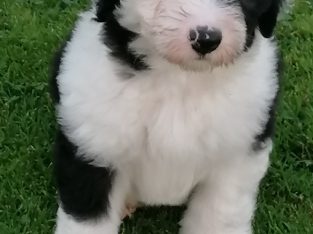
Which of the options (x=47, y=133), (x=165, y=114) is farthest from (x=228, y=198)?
(x=47, y=133)

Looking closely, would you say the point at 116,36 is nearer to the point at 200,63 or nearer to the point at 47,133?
the point at 200,63

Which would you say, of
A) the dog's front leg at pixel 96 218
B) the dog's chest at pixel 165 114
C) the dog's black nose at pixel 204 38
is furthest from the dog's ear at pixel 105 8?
the dog's front leg at pixel 96 218

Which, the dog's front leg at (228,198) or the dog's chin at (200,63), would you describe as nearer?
the dog's chin at (200,63)

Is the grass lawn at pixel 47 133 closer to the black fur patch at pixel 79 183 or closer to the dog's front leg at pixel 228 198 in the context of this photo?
the dog's front leg at pixel 228 198

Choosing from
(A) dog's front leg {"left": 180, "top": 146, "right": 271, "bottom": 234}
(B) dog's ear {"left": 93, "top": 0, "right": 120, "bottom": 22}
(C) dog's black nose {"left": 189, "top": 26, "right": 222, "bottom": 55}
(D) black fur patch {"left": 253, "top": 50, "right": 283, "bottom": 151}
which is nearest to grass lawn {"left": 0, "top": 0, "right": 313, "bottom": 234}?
(A) dog's front leg {"left": 180, "top": 146, "right": 271, "bottom": 234}

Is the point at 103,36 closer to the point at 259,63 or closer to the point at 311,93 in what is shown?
the point at 259,63
